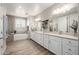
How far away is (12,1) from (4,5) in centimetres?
22

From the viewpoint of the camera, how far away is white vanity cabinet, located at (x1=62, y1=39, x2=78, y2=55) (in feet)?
4.50

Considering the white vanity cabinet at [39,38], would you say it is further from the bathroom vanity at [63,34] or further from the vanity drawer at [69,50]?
the vanity drawer at [69,50]

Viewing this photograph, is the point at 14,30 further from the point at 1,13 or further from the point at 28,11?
the point at 28,11

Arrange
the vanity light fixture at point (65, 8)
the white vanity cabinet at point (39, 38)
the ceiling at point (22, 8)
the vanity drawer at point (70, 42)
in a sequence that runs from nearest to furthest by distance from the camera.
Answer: the vanity drawer at point (70, 42) < the ceiling at point (22, 8) < the vanity light fixture at point (65, 8) < the white vanity cabinet at point (39, 38)

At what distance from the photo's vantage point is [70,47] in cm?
147

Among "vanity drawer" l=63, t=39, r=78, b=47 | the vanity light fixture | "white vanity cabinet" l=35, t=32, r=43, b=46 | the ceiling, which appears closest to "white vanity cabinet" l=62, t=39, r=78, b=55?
"vanity drawer" l=63, t=39, r=78, b=47

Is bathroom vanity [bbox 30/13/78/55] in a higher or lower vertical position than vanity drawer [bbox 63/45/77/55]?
higher

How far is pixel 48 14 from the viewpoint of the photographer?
2.76m

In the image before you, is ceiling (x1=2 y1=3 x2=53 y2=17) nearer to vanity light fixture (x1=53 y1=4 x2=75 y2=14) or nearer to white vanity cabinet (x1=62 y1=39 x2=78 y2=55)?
vanity light fixture (x1=53 y1=4 x2=75 y2=14)

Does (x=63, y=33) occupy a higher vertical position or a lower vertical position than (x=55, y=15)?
lower

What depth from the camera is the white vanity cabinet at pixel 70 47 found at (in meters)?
1.37

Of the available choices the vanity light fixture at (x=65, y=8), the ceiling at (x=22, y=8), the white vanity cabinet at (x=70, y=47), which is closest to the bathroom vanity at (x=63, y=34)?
the white vanity cabinet at (x=70, y=47)
